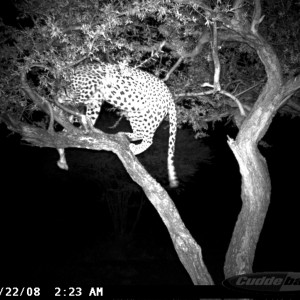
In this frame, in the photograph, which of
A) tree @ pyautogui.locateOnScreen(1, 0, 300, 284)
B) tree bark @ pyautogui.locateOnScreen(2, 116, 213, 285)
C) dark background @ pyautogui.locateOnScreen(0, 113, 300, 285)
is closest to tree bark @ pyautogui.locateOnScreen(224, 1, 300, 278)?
tree @ pyautogui.locateOnScreen(1, 0, 300, 284)

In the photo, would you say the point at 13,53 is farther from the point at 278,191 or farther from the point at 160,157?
the point at 278,191

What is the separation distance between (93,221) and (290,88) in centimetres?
1163

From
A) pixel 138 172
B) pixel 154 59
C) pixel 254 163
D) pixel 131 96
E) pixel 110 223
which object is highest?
pixel 154 59

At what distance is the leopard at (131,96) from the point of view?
213 inches

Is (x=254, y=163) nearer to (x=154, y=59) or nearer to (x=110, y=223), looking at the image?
(x=154, y=59)

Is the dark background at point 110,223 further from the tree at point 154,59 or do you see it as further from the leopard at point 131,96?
the leopard at point 131,96

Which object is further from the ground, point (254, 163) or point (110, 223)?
point (254, 163)

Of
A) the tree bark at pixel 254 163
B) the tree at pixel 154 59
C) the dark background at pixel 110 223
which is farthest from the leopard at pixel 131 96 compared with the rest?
the dark background at pixel 110 223

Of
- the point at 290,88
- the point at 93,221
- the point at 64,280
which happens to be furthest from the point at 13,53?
the point at 93,221

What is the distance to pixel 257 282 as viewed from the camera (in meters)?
4.47

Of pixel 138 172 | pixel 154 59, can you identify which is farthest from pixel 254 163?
pixel 154 59

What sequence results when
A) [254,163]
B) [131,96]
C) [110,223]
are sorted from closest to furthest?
[254,163]
[131,96]
[110,223]

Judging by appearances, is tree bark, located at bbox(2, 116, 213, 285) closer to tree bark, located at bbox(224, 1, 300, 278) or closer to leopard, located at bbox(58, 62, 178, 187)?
leopard, located at bbox(58, 62, 178, 187)

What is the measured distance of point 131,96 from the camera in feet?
18.3
